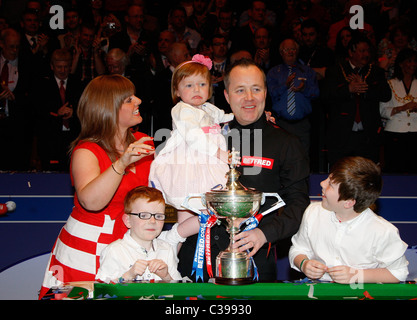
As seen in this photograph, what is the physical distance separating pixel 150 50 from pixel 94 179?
4.21 meters

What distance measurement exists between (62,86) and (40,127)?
576 millimetres

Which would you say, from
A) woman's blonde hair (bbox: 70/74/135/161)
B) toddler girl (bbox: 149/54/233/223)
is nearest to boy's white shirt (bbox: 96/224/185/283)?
toddler girl (bbox: 149/54/233/223)

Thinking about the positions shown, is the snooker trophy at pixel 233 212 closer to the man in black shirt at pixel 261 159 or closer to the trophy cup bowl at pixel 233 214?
the trophy cup bowl at pixel 233 214

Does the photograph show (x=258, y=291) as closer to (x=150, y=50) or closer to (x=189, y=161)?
(x=189, y=161)

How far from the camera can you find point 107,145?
10.6ft

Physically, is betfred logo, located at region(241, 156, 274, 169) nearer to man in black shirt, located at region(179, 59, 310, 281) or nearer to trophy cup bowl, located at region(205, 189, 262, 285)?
man in black shirt, located at region(179, 59, 310, 281)

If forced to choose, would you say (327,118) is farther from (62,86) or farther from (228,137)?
(228,137)

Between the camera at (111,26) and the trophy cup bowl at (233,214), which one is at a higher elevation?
the camera at (111,26)

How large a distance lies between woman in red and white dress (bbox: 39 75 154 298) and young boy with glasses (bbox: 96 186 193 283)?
0.63 ft

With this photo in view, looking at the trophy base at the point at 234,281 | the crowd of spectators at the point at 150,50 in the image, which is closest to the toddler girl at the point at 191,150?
the trophy base at the point at 234,281

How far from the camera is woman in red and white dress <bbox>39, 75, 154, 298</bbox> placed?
3100 mm

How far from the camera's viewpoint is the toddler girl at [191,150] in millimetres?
3289

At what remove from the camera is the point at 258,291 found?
7.40ft

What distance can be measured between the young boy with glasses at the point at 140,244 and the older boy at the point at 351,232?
0.71m
